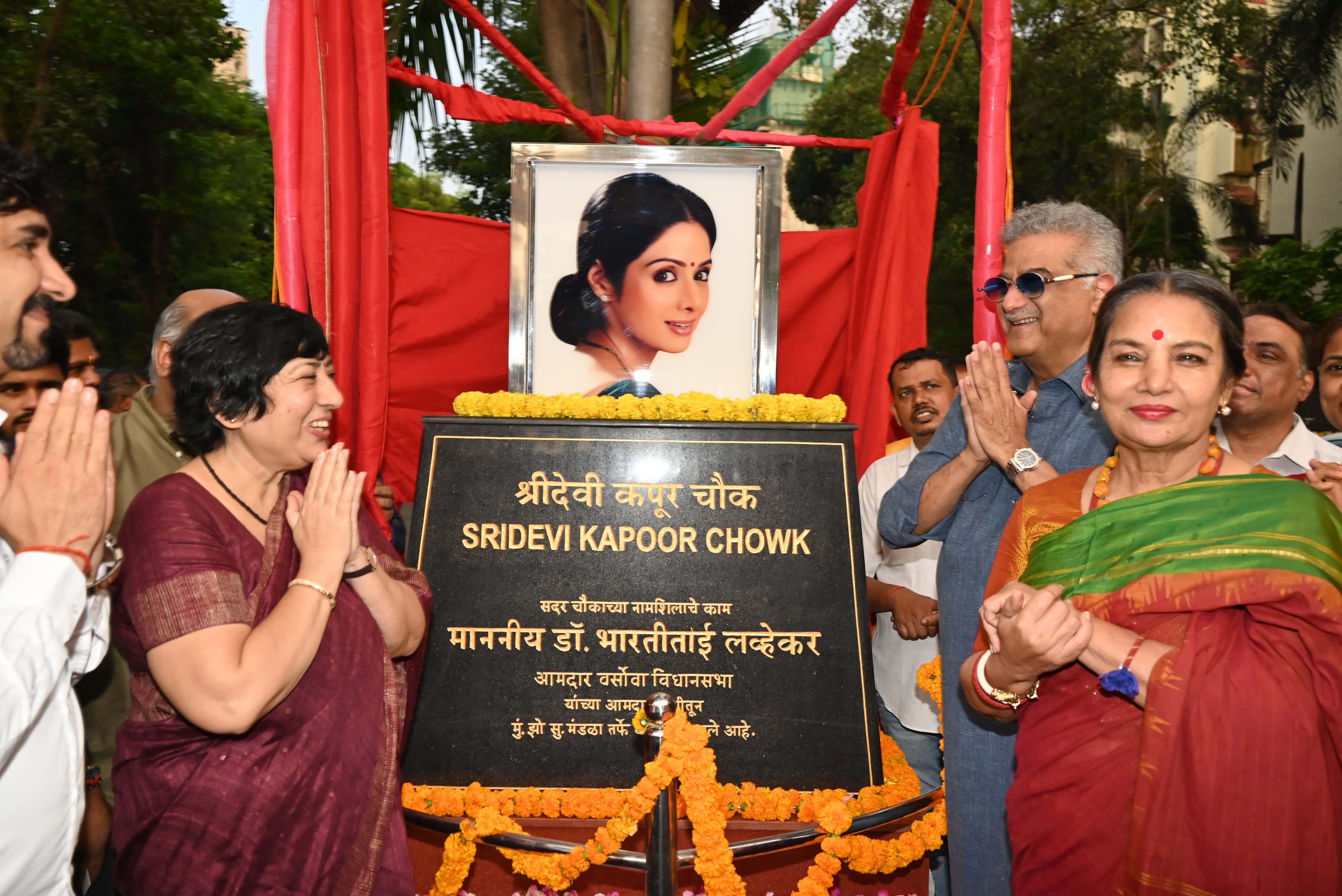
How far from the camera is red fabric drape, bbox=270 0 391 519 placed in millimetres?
3152

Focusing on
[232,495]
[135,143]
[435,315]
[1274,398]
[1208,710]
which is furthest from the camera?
[135,143]

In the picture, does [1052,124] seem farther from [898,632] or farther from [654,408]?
[654,408]

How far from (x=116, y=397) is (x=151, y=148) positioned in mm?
10700

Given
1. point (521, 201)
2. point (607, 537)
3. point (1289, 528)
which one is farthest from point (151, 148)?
point (1289, 528)

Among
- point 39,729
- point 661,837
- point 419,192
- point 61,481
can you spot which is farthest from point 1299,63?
point 419,192

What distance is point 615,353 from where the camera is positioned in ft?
12.1

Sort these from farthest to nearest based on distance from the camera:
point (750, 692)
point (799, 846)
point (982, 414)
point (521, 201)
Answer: point (521, 201) < point (750, 692) < point (799, 846) < point (982, 414)

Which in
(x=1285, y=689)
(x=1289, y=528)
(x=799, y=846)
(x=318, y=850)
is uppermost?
(x=1289, y=528)

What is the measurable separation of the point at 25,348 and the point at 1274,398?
3551 millimetres

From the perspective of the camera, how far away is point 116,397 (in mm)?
5195

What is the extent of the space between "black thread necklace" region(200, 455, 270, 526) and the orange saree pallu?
5.40 ft

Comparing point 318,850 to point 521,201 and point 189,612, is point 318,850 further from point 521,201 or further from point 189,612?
point 521,201

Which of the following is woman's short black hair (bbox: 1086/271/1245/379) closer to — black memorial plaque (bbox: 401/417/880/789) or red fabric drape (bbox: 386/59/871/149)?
black memorial plaque (bbox: 401/417/880/789)

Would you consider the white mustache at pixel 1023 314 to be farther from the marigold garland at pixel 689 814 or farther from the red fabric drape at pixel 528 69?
the red fabric drape at pixel 528 69
